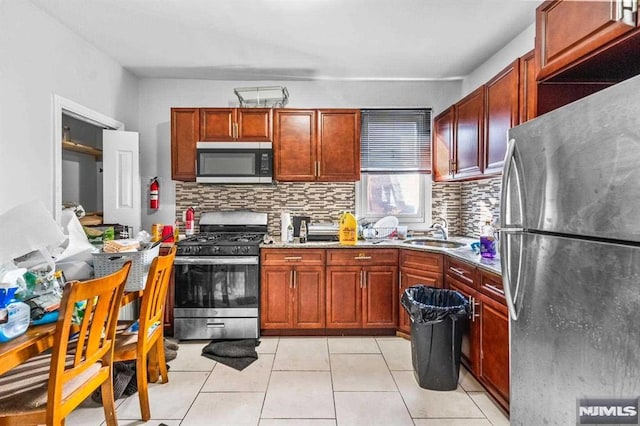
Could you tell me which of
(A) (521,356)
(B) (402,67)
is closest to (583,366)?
(A) (521,356)

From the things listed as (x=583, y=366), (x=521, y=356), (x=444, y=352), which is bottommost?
(x=444, y=352)

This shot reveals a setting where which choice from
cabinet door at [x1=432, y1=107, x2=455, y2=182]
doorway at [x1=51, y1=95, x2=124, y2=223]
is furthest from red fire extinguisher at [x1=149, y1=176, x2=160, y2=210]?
cabinet door at [x1=432, y1=107, x2=455, y2=182]

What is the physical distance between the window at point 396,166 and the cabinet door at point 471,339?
1414mm

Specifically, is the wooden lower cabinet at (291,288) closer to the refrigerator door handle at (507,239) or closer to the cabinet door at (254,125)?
the cabinet door at (254,125)

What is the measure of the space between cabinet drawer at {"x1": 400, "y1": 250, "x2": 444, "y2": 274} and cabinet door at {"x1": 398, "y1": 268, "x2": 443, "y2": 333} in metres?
0.03

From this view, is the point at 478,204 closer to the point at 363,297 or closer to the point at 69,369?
the point at 363,297

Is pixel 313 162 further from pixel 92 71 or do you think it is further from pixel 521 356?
pixel 521 356

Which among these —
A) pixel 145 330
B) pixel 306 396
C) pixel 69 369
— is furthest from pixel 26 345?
pixel 306 396

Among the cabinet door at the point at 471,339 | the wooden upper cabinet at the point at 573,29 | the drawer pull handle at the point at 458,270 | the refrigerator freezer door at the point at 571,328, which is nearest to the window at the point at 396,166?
the drawer pull handle at the point at 458,270

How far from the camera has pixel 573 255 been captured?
1.18 m

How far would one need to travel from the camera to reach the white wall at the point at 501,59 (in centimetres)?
274

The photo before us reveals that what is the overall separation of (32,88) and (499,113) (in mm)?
3169

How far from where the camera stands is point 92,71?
10.2ft

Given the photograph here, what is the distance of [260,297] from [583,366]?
2.56 meters
